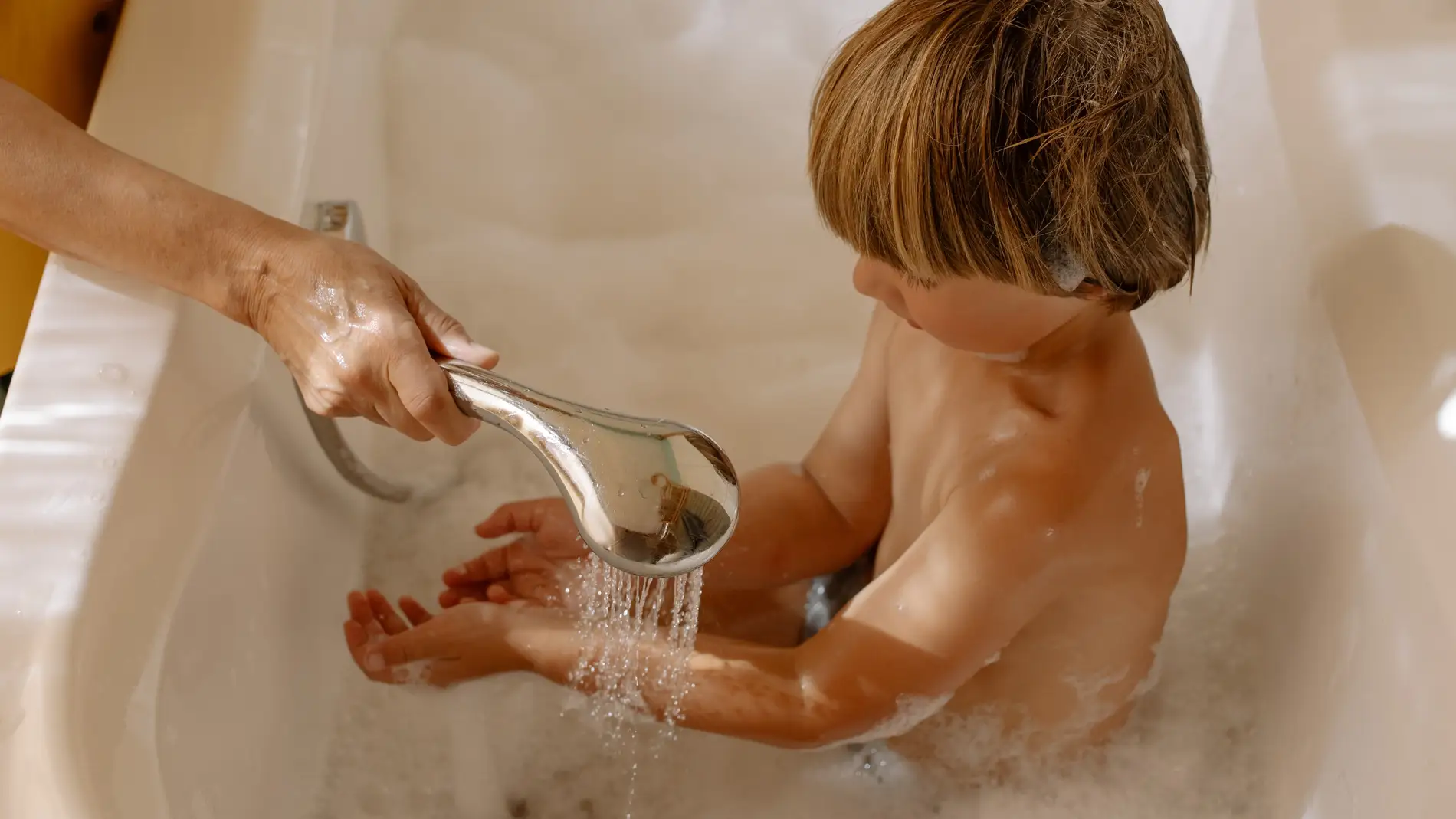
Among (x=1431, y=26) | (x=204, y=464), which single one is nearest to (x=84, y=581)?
(x=204, y=464)

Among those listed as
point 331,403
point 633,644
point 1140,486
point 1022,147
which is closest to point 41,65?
point 331,403

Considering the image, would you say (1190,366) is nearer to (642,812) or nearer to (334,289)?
(642,812)

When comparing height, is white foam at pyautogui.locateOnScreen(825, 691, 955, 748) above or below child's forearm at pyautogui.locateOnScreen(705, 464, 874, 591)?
below

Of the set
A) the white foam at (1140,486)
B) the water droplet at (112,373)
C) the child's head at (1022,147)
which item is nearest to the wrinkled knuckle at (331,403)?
the water droplet at (112,373)

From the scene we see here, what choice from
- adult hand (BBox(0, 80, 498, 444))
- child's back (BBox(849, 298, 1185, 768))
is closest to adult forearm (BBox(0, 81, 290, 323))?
adult hand (BBox(0, 80, 498, 444))

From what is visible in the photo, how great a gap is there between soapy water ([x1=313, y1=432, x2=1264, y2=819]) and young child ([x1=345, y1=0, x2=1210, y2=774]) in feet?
0.16

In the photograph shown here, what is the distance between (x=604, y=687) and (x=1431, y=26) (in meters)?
0.74

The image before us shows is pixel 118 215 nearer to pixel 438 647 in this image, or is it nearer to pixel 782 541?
pixel 438 647

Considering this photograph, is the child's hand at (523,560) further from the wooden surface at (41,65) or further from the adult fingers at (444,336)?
the wooden surface at (41,65)

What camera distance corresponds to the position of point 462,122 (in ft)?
4.63

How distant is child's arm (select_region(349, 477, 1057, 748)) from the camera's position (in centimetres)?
76

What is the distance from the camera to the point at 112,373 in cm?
74

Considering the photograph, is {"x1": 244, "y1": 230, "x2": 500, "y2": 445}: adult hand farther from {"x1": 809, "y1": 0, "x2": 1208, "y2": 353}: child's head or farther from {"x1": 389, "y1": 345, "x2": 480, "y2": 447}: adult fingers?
{"x1": 809, "y1": 0, "x2": 1208, "y2": 353}: child's head

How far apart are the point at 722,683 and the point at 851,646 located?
99mm
